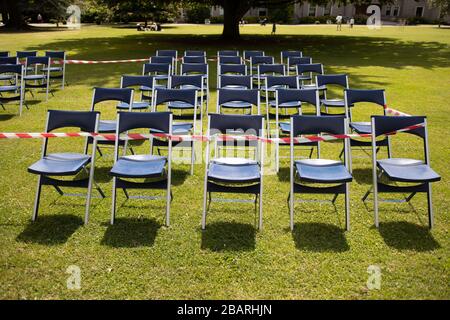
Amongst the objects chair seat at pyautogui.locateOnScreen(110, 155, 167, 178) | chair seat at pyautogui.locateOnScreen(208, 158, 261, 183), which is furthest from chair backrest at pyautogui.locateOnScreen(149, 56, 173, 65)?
chair seat at pyautogui.locateOnScreen(208, 158, 261, 183)

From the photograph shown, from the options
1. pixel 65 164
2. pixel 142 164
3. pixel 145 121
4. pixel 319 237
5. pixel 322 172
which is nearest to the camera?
pixel 319 237

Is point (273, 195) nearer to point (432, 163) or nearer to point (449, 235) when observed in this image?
point (449, 235)

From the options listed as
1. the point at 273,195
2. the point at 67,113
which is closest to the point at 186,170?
the point at 273,195

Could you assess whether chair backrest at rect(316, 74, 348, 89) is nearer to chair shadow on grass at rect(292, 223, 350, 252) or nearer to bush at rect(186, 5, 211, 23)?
chair shadow on grass at rect(292, 223, 350, 252)

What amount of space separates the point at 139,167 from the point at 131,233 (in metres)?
0.75

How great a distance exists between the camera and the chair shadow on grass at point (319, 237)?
13.1ft

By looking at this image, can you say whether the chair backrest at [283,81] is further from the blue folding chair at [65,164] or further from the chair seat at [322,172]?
the blue folding chair at [65,164]

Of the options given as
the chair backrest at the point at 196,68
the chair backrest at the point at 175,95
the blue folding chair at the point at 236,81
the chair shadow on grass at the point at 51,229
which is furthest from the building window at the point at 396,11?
the chair shadow on grass at the point at 51,229

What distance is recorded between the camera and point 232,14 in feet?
82.6

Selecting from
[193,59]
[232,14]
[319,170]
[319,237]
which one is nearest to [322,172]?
[319,170]

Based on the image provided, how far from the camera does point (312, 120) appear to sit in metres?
4.66

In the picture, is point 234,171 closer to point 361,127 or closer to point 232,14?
point 361,127

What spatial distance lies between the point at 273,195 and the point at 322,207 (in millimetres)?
666

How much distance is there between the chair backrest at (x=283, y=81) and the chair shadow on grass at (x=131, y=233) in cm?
415
